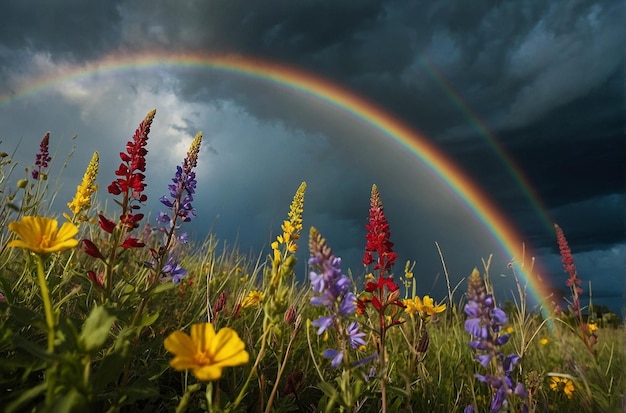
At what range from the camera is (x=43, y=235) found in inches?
49.9

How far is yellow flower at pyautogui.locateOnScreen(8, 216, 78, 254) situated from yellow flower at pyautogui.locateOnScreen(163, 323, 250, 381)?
0.43 m

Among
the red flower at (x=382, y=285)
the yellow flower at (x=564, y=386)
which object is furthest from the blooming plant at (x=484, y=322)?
the yellow flower at (x=564, y=386)

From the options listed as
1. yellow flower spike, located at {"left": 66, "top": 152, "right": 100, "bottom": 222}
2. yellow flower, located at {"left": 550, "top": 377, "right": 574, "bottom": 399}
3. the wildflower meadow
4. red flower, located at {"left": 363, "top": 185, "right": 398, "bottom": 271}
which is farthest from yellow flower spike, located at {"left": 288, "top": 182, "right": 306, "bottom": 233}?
yellow flower, located at {"left": 550, "top": 377, "right": 574, "bottom": 399}

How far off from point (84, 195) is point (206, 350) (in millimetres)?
2734

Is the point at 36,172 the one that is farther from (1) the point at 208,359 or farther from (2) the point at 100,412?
(1) the point at 208,359

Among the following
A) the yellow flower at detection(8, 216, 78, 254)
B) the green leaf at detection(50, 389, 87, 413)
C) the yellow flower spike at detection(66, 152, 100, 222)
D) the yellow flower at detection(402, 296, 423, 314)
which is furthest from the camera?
the yellow flower spike at detection(66, 152, 100, 222)

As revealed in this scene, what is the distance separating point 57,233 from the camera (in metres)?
1.30

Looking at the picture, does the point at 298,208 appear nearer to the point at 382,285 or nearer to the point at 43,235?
the point at 382,285

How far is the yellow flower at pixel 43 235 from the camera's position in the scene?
1.20 metres

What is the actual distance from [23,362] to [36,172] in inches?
121

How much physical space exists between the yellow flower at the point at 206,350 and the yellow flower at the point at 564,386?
11.2ft

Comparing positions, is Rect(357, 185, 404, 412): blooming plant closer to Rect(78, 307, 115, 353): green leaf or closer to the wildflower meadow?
the wildflower meadow

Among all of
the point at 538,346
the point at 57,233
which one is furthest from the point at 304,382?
the point at 538,346

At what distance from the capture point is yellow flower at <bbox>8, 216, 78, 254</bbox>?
1198mm
